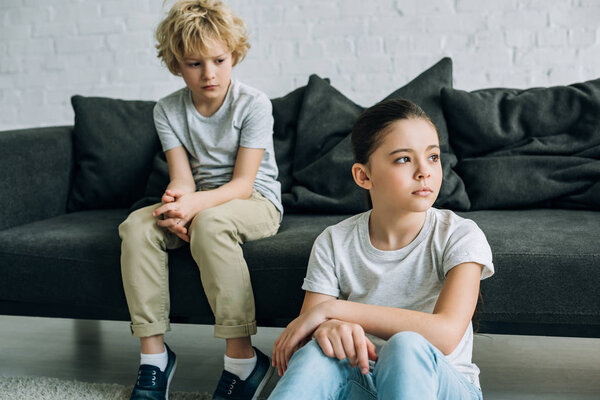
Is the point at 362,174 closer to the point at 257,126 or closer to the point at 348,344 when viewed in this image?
the point at 348,344

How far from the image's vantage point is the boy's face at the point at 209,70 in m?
1.74

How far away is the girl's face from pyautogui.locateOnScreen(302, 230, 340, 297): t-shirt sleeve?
0.56 feet

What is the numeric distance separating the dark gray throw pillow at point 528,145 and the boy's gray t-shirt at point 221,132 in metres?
0.61

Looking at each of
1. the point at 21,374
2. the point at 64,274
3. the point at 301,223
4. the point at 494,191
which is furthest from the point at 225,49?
the point at 21,374

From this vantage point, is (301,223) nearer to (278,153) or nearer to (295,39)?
(278,153)

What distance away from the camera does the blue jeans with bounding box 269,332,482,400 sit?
95 cm

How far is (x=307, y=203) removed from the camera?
1.98 m

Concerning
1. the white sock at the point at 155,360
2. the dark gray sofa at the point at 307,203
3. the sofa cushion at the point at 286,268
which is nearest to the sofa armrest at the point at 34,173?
the dark gray sofa at the point at 307,203

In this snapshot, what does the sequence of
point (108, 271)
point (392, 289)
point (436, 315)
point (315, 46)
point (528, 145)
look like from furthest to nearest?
1. point (315, 46)
2. point (528, 145)
3. point (108, 271)
4. point (392, 289)
5. point (436, 315)

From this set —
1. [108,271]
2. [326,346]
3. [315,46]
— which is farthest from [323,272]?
[315,46]

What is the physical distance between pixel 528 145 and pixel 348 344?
1.19 metres

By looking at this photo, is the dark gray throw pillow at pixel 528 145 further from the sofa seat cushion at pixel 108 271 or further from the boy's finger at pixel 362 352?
the boy's finger at pixel 362 352

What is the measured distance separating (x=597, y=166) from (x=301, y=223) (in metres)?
0.89

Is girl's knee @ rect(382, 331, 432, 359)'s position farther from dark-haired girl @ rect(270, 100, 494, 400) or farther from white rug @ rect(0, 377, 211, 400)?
white rug @ rect(0, 377, 211, 400)
